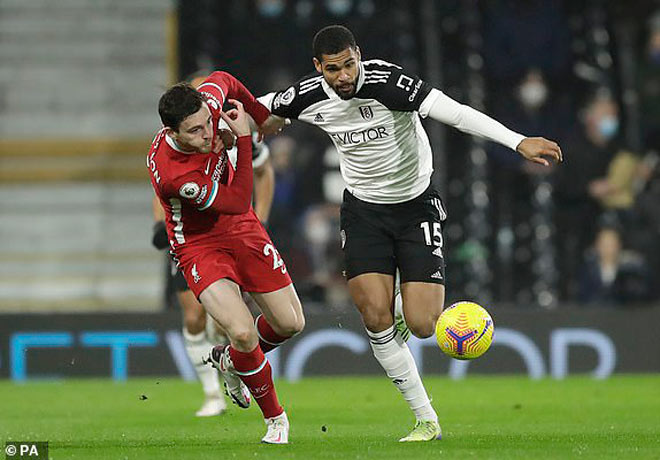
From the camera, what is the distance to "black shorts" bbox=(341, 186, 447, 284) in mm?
7695

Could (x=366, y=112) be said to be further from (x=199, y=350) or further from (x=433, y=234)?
(x=199, y=350)

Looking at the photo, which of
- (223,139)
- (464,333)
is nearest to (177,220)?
(223,139)

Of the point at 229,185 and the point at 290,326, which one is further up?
the point at 229,185

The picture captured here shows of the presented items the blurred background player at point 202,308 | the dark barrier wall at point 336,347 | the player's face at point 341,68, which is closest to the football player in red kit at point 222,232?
the player's face at point 341,68

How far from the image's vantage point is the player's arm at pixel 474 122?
6891mm

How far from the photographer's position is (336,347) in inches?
524

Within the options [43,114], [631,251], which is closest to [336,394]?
[631,251]

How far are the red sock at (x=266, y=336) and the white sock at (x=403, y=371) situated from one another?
0.54 m

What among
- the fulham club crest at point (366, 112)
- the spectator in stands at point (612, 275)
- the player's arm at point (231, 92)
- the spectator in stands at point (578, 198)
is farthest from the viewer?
the spectator in stands at point (578, 198)

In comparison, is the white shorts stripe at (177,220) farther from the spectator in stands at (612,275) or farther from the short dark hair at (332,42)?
the spectator in stands at (612,275)

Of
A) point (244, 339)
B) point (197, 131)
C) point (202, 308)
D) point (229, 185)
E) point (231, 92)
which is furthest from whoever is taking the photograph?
point (202, 308)

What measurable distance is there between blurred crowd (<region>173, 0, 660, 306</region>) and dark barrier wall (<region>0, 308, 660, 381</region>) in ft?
1.59

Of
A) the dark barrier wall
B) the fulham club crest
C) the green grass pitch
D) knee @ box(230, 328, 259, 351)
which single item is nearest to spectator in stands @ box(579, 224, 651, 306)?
the dark barrier wall

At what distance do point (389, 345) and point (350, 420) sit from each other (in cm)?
158
